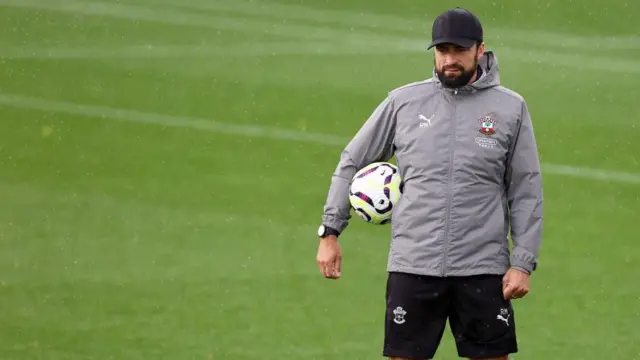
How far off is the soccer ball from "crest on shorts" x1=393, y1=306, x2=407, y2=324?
501 millimetres

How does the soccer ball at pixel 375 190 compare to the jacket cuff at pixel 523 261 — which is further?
the soccer ball at pixel 375 190

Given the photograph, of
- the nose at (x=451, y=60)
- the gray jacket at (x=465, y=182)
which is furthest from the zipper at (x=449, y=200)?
the nose at (x=451, y=60)

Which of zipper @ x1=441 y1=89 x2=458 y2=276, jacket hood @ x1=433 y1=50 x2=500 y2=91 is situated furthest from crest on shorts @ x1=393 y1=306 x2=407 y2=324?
jacket hood @ x1=433 y1=50 x2=500 y2=91

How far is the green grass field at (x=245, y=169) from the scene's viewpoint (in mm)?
8609

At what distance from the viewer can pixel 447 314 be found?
251 inches

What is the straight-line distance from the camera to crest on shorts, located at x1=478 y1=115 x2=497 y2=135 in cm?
626

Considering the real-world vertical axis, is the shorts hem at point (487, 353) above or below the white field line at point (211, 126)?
below

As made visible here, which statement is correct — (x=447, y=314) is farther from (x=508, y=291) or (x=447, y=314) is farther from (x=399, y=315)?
(x=508, y=291)

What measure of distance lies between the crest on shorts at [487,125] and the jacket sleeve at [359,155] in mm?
425

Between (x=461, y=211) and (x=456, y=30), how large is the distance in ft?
2.63

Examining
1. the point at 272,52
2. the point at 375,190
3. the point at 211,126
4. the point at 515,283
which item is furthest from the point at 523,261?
the point at 272,52

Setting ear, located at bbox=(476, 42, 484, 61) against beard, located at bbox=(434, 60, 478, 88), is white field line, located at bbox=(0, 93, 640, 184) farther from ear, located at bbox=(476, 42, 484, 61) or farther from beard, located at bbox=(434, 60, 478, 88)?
beard, located at bbox=(434, 60, 478, 88)

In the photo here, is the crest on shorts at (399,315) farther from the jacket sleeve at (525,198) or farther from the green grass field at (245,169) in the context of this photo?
the green grass field at (245,169)

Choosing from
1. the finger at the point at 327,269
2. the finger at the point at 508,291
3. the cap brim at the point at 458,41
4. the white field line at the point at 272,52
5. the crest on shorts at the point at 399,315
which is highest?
the white field line at the point at 272,52
